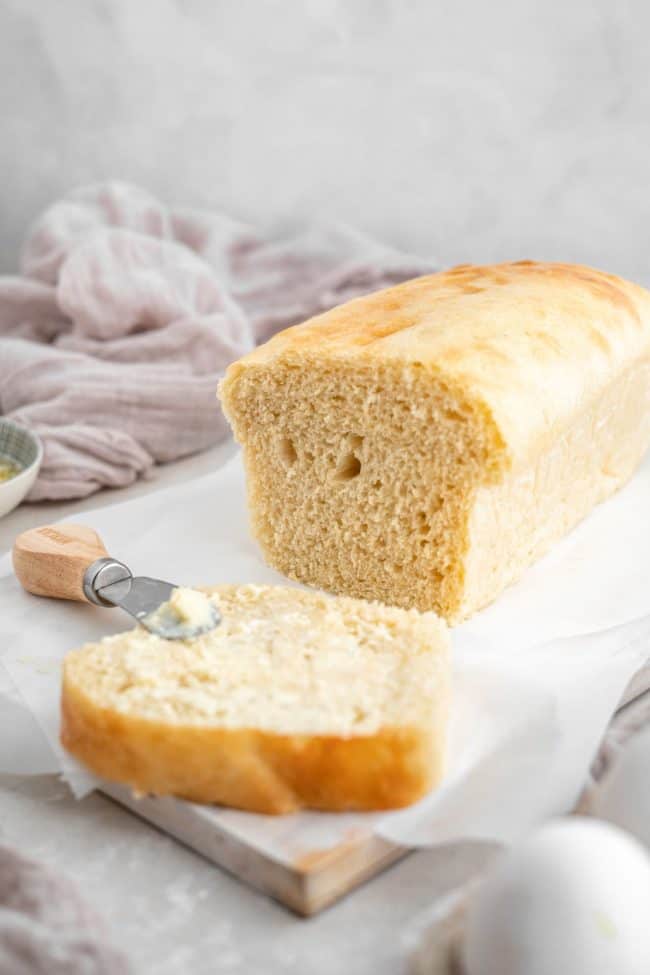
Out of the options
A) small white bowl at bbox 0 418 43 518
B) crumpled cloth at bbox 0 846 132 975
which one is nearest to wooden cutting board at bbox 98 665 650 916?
crumpled cloth at bbox 0 846 132 975

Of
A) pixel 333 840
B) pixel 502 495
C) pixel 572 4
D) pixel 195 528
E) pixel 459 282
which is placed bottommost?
pixel 195 528

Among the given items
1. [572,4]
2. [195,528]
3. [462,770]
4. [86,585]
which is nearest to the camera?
[462,770]

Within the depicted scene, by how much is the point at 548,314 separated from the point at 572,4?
218 centimetres

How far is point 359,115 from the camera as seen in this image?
5457 mm

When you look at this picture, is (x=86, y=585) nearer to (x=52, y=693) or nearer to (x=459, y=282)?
(x=52, y=693)

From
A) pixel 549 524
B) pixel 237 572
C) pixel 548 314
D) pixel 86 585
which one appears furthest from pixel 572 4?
pixel 86 585

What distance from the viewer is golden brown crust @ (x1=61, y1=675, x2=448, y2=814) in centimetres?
221

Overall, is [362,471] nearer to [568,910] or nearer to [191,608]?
[191,608]

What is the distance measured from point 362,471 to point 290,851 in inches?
42.1

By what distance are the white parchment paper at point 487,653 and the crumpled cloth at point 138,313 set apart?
0.49 meters

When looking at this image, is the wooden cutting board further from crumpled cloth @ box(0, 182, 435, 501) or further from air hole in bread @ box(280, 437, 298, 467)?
crumpled cloth @ box(0, 182, 435, 501)

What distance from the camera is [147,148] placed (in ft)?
19.1

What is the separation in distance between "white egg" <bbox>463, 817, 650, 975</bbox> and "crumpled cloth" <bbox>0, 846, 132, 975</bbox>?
0.61m

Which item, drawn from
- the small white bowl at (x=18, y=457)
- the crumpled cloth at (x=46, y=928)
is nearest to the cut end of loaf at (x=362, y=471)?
the small white bowl at (x=18, y=457)
